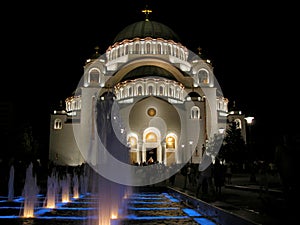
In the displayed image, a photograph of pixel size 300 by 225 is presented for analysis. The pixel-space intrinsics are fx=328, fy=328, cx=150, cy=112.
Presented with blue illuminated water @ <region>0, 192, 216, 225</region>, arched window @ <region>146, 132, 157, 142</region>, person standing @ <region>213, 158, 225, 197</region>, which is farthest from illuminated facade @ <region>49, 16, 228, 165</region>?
blue illuminated water @ <region>0, 192, 216, 225</region>

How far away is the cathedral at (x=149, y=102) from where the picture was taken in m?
42.7

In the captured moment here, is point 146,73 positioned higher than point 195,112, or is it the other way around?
point 146,73

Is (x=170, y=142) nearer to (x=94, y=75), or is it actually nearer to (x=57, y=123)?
(x=94, y=75)

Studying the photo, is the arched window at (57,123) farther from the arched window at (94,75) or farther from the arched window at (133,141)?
the arched window at (133,141)

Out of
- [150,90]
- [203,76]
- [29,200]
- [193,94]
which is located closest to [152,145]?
[150,90]

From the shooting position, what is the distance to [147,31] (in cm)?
5462

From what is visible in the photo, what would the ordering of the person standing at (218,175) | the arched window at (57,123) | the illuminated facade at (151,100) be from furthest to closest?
the arched window at (57,123) → the illuminated facade at (151,100) → the person standing at (218,175)

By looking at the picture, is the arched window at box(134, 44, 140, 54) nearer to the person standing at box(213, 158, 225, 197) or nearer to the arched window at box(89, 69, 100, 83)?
the arched window at box(89, 69, 100, 83)

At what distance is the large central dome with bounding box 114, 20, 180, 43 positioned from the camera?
54.2m

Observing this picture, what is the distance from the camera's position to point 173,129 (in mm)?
43188

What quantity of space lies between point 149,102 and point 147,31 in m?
16.9

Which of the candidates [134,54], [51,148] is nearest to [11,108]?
[51,148]

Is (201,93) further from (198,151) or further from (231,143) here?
(231,143)

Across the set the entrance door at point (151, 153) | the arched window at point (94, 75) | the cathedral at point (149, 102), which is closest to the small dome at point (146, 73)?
the cathedral at point (149, 102)
